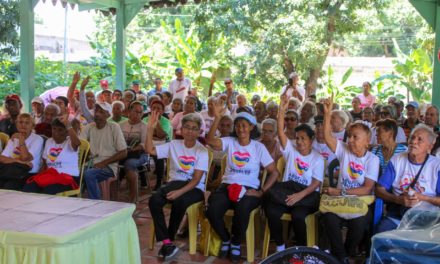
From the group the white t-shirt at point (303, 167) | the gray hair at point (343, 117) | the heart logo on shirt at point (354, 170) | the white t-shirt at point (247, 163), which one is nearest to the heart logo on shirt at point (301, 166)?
the white t-shirt at point (303, 167)

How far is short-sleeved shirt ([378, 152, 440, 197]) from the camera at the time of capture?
3.69 metres

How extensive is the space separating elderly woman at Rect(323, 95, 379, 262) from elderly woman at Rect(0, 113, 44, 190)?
2.92m

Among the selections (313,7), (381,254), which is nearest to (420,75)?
(313,7)

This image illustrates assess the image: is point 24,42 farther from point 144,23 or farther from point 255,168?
point 144,23

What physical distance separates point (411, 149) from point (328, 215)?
0.82 meters

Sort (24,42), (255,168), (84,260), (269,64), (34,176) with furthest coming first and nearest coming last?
(269,64) → (24,42) → (34,176) → (255,168) → (84,260)

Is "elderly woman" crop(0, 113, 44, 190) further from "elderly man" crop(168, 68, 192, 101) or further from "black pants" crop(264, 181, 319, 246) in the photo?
"elderly man" crop(168, 68, 192, 101)

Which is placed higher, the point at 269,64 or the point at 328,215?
the point at 269,64

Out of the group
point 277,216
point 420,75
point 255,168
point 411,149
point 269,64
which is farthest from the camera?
point 420,75

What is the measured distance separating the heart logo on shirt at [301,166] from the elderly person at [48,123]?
2958mm

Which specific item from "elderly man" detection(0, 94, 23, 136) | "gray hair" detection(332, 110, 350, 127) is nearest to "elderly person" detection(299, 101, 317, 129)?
"gray hair" detection(332, 110, 350, 127)

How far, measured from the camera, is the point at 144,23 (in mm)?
24953

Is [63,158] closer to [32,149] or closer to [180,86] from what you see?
[32,149]

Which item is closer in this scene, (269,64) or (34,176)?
(34,176)
